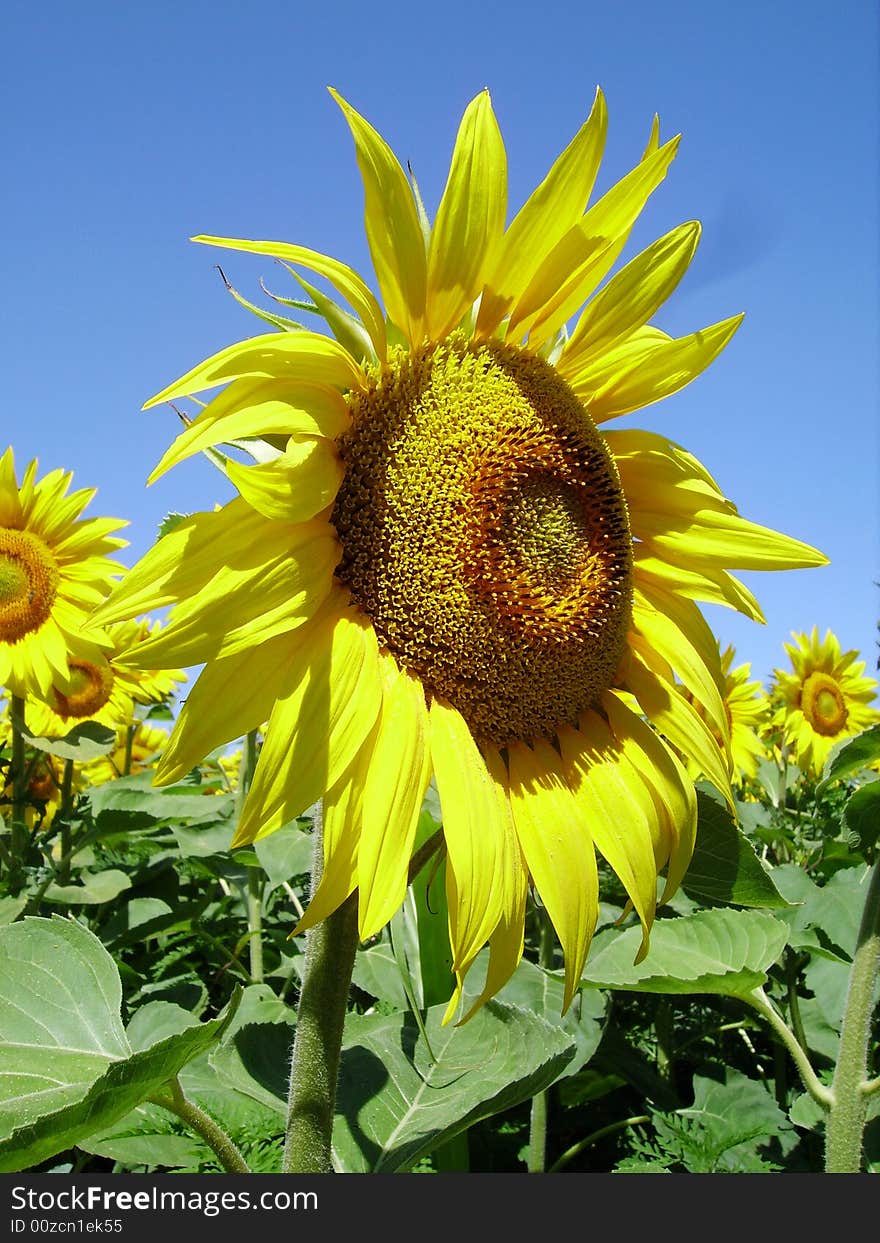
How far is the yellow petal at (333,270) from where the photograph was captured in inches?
53.3

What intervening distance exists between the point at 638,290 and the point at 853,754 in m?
1.15

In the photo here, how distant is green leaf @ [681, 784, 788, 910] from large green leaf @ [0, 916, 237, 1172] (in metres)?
0.83

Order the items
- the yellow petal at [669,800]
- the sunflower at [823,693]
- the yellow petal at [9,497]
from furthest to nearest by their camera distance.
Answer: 1. the sunflower at [823,693]
2. the yellow petal at [9,497]
3. the yellow petal at [669,800]

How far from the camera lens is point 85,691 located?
4.95 m

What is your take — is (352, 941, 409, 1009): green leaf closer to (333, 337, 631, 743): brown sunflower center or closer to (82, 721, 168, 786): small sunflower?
(333, 337, 631, 743): brown sunflower center

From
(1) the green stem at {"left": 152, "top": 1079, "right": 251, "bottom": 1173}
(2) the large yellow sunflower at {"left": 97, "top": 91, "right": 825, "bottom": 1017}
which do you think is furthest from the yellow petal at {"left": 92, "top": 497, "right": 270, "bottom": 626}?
(1) the green stem at {"left": 152, "top": 1079, "right": 251, "bottom": 1173}

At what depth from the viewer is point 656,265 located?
1.71 m

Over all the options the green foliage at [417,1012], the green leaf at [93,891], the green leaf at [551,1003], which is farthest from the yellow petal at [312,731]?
the green leaf at [93,891]

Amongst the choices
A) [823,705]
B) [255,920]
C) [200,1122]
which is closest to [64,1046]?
[200,1122]

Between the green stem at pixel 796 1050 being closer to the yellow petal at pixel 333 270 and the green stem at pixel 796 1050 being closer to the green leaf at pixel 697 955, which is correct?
the green leaf at pixel 697 955

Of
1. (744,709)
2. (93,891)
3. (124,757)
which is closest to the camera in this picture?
(93,891)

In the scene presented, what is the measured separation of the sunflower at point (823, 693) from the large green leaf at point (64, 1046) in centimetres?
524

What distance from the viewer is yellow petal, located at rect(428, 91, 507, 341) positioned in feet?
4.94

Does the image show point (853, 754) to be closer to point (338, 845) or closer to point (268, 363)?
point (338, 845)
